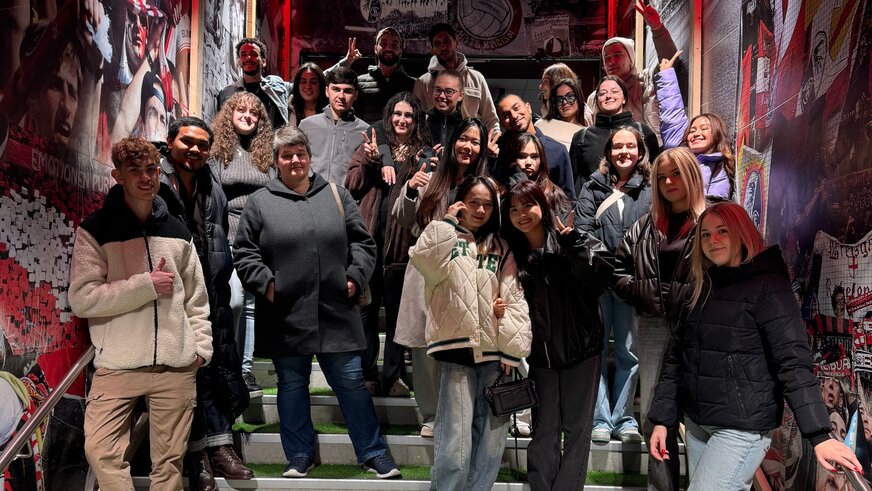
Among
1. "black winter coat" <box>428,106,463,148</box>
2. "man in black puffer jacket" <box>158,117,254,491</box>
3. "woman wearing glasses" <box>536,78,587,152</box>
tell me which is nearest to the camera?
"man in black puffer jacket" <box>158,117,254,491</box>

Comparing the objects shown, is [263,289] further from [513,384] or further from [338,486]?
[513,384]

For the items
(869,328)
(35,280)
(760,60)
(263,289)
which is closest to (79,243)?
(35,280)

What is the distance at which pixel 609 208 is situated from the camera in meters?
4.22

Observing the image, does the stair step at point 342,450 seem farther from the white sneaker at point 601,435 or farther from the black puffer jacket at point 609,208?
the black puffer jacket at point 609,208

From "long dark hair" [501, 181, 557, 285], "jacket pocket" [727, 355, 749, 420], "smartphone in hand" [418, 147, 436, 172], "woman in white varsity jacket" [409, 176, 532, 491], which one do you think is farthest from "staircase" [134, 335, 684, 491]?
"smartphone in hand" [418, 147, 436, 172]

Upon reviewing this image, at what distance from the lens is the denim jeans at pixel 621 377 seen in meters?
4.09

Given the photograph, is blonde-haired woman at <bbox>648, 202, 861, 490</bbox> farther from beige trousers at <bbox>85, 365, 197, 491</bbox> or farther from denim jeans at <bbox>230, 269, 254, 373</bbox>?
denim jeans at <bbox>230, 269, 254, 373</bbox>

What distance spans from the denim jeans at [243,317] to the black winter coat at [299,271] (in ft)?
1.49

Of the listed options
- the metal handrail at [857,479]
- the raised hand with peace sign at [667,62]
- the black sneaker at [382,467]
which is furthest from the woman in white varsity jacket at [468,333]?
the raised hand with peace sign at [667,62]

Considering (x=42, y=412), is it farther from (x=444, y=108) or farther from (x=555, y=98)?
(x=555, y=98)

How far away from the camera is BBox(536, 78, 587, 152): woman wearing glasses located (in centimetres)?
529

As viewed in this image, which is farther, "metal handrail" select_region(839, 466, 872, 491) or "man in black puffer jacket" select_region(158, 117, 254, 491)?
"man in black puffer jacket" select_region(158, 117, 254, 491)

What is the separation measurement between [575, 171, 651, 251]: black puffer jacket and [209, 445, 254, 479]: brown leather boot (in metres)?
2.11

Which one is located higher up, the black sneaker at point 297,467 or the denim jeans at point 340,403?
the denim jeans at point 340,403
